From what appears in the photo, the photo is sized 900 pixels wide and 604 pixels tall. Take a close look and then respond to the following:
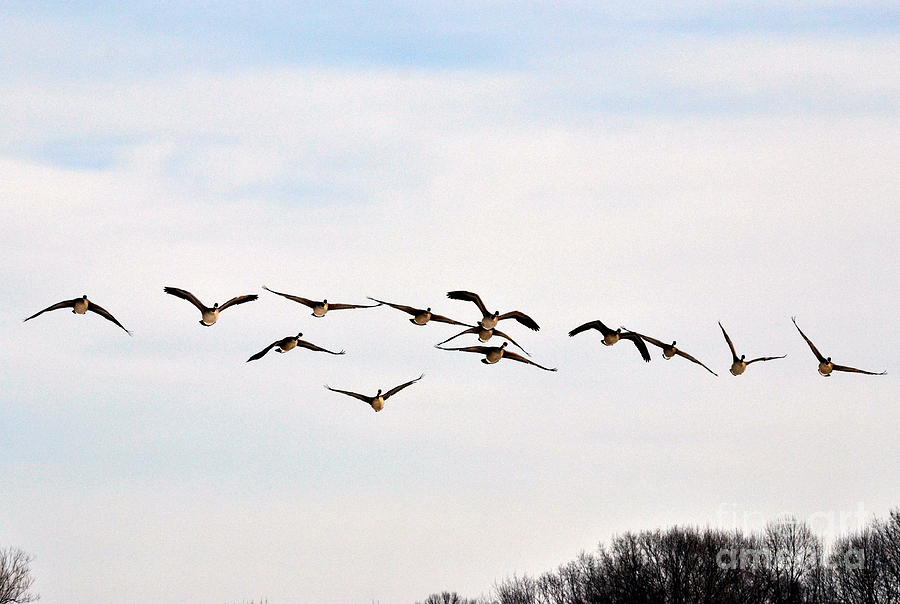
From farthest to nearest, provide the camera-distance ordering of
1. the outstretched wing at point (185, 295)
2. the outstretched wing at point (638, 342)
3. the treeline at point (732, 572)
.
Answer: the treeline at point (732, 572) → the outstretched wing at point (638, 342) → the outstretched wing at point (185, 295)

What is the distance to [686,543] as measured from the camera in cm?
10081

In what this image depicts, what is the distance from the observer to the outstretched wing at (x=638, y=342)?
40.2 m

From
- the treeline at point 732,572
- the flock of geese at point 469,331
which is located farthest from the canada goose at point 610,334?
the treeline at point 732,572

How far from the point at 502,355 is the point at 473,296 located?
4686 mm

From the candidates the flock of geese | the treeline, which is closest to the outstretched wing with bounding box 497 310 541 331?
the flock of geese

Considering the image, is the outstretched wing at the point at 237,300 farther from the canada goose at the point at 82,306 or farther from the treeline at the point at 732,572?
the treeline at the point at 732,572

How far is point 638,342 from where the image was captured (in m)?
41.1

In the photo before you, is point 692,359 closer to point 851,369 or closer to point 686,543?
point 851,369

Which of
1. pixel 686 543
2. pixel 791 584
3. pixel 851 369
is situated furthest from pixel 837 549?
pixel 851 369

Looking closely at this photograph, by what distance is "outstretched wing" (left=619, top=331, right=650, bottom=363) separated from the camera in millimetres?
40156

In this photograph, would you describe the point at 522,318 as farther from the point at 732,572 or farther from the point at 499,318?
the point at 732,572

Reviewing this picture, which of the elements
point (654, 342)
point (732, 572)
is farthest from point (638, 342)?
point (732, 572)

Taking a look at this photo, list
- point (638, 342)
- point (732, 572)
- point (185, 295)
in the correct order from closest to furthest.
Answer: point (185, 295), point (638, 342), point (732, 572)

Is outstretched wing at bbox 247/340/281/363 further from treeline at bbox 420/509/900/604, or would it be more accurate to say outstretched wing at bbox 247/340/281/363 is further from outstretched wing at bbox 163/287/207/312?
treeline at bbox 420/509/900/604
